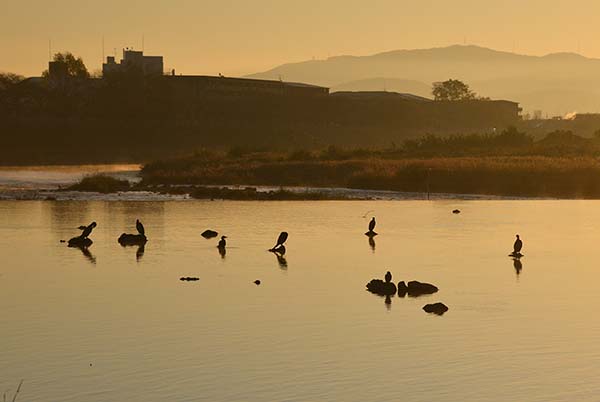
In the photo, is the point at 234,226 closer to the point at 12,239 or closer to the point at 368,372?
the point at 12,239

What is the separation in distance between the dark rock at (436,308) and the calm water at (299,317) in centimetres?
44

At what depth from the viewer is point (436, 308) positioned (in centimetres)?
3834

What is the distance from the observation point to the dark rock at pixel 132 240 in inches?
2240

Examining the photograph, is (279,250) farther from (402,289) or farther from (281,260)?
(402,289)

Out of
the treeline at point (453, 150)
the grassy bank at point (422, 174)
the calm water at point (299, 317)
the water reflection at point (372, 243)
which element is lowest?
the calm water at point (299, 317)

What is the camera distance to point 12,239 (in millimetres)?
58906

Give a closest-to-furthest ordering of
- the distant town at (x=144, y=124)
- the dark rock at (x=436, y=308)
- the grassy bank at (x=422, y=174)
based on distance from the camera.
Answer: the dark rock at (x=436, y=308)
the grassy bank at (x=422, y=174)
the distant town at (x=144, y=124)

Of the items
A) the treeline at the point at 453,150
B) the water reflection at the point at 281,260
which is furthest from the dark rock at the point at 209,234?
the treeline at the point at 453,150

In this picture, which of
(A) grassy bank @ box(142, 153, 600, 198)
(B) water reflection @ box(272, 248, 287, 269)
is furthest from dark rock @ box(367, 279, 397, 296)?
(A) grassy bank @ box(142, 153, 600, 198)

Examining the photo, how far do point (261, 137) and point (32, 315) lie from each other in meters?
147

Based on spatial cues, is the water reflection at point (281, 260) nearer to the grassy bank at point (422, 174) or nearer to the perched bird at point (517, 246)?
the perched bird at point (517, 246)

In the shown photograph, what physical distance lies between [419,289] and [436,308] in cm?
383

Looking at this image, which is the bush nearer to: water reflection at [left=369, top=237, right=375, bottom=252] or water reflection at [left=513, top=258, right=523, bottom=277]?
water reflection at [left=369, top=237, right=375, bottom=252]

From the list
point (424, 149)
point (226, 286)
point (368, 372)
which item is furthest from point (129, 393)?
point (424, 149)
